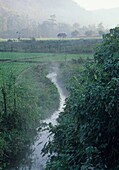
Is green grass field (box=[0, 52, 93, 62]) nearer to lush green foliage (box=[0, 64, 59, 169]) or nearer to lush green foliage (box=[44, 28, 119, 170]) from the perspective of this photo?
lush green foliage (box=[0, 64, 59, 169])

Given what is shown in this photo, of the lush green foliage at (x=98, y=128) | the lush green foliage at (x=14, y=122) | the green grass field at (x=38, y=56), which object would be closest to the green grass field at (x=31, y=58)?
the green grass field at (x=38, y=56)

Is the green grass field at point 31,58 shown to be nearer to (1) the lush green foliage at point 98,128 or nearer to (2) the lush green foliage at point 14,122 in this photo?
(2) the lush green foliage at point 14,122

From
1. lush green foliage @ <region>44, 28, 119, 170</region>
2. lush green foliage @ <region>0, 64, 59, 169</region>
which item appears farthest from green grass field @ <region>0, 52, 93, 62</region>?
lush green foliage @ <region>44, 28, 119, 170</region>

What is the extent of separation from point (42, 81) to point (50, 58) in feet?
→ 39.8

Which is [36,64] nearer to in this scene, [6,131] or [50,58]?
[50,58]

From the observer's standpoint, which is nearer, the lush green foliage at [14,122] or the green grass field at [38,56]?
the lush green foliage at [14,122]

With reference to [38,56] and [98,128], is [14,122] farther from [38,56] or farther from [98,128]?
[38,56]

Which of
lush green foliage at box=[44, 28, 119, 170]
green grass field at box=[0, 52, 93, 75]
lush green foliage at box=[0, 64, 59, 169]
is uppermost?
green grass field at box=[0, 52, 93, 75]

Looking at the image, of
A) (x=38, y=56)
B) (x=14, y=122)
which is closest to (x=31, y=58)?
(x=38, y=56)

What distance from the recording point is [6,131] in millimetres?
15133

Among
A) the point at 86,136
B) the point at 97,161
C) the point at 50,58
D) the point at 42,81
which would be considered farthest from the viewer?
the point at 50,58

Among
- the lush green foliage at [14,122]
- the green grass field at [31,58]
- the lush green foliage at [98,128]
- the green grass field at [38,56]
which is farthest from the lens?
the green grass field at [38,56]

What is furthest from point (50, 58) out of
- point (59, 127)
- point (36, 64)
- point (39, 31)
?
point (39, 31)

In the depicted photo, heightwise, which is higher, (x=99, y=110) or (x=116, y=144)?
(x=99, y=110)
